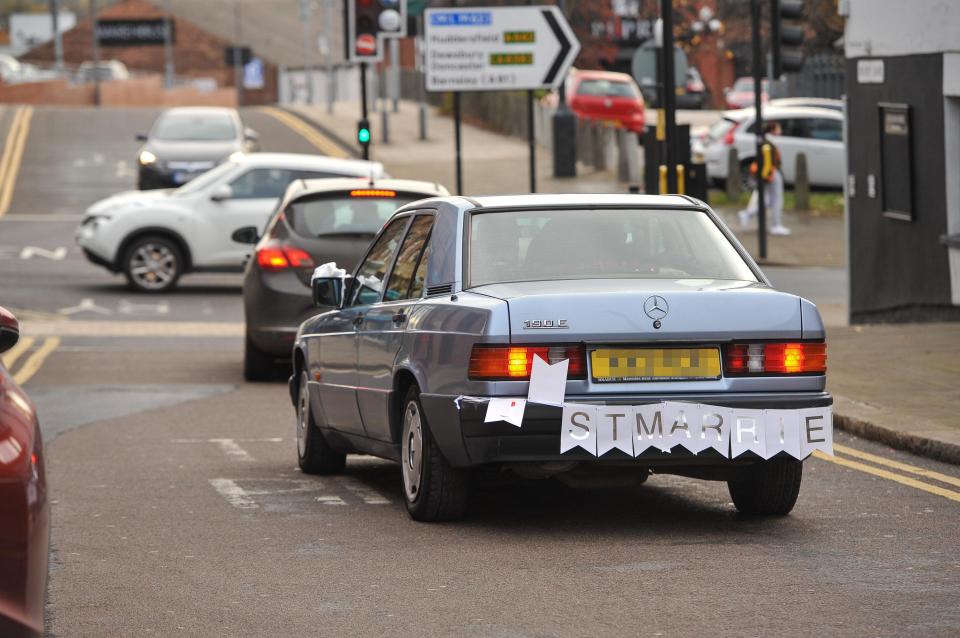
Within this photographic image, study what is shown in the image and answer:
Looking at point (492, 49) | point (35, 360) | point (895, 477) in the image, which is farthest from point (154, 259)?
point (895, 477)

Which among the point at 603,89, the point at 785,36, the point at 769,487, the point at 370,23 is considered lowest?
the point at 769,487

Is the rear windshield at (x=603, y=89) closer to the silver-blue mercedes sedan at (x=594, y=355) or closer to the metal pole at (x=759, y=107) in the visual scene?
the metal pole at (x=759, y=107)

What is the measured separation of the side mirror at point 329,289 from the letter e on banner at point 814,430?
2985 mm

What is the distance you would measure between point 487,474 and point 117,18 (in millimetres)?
118344

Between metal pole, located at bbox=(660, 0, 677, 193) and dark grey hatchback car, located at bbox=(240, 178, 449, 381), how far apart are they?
11.6ft

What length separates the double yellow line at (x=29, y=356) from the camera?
17469 millimetres

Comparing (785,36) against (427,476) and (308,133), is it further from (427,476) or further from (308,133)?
(308,133)

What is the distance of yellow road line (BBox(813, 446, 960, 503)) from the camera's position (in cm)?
968

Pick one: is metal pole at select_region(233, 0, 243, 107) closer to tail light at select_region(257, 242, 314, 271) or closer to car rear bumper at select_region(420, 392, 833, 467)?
tail light at select_region(257, 242, 314, 271)

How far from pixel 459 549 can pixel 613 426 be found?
2.73 ft

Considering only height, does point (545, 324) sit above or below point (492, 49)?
below

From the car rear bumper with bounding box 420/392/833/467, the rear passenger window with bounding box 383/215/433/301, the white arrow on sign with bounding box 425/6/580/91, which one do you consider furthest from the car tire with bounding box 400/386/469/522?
the white arrow on sign with bounding box 425/6/580/91

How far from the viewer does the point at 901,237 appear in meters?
19.8

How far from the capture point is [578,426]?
802 cm
